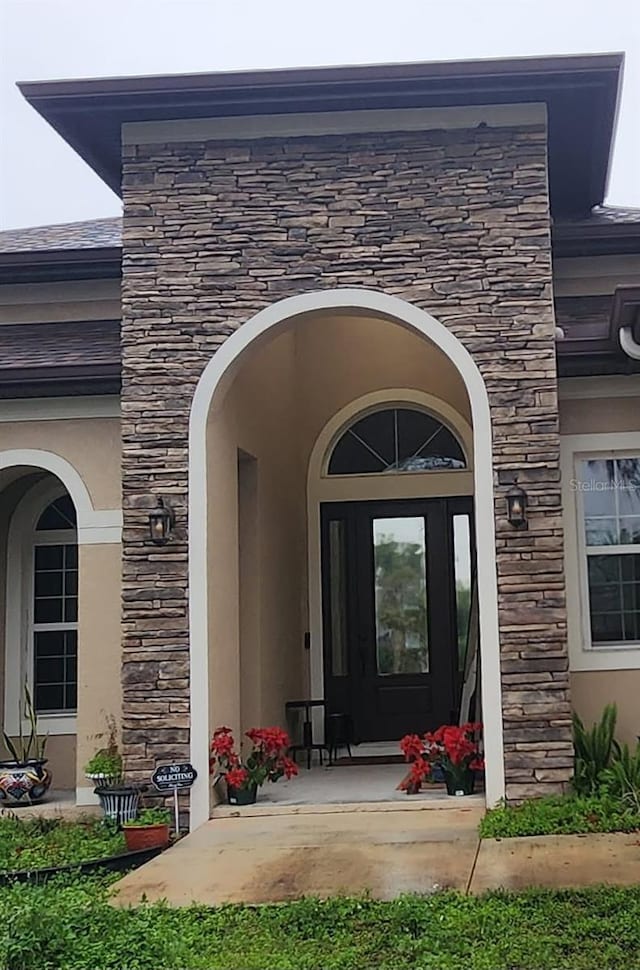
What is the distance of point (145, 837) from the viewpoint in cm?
780

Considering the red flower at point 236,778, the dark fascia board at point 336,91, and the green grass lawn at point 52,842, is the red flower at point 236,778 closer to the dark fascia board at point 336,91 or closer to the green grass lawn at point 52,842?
the green grass lawn at point 52,842

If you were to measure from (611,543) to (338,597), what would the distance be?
12.7 feet

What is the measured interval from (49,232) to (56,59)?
2531 mm

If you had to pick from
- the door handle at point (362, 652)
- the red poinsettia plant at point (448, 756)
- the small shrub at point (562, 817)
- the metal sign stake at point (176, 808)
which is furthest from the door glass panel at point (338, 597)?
A: the small shrub at point (562, 817)

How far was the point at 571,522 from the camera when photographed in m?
9.24

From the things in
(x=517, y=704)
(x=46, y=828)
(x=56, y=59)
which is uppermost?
(x=56, y=59)

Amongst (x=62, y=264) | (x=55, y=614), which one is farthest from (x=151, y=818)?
(x=62, y=264)

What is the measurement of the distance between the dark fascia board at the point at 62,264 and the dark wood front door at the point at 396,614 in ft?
12.6

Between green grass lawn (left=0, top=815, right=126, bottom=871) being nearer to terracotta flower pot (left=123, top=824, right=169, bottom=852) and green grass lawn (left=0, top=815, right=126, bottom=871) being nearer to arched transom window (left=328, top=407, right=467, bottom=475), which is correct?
terracotta flower pot (left=123, top=824, right=169, bottom=852)

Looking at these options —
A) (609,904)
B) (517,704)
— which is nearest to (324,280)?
(517,704)

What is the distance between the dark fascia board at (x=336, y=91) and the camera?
8461 millimetres

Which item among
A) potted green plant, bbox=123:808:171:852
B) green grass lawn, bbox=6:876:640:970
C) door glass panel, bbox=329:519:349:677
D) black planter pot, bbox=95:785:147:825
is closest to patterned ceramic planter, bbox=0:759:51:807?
black planter pot, bbox=95:785:147:825

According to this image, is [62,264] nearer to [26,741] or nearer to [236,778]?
[26,741]

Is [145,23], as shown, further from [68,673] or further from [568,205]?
[68,673]
